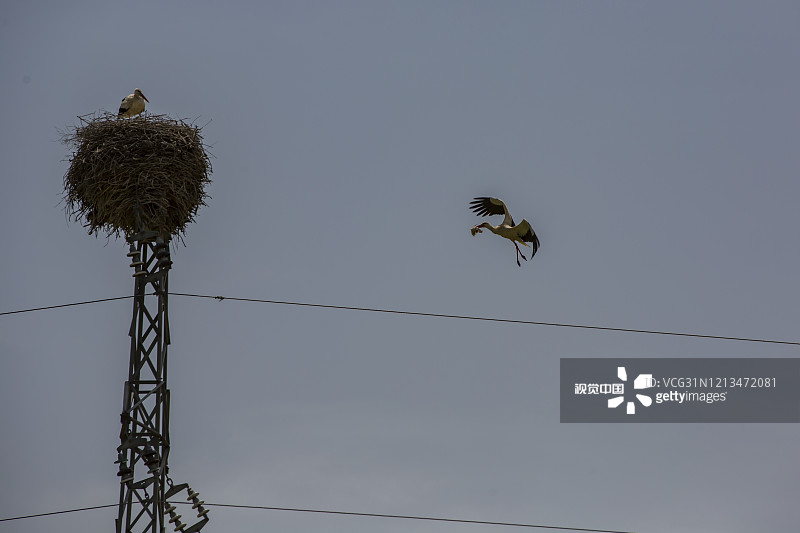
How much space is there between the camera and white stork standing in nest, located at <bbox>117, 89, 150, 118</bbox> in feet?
50.2

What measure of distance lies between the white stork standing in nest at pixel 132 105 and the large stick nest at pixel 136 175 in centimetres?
35

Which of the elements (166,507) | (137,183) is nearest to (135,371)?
(166,507)

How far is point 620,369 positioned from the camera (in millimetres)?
16344

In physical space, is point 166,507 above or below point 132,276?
below

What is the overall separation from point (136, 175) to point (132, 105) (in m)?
1.43

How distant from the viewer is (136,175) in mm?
14305

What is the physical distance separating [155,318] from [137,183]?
1692mm

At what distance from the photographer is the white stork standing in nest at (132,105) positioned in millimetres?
15307

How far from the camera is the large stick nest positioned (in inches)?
561

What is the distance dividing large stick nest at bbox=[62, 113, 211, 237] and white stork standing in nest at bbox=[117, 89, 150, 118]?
0.35 m

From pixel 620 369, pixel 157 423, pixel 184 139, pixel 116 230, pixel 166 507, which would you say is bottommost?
pixel 166 507

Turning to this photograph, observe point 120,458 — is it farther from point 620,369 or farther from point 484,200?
point 620,369

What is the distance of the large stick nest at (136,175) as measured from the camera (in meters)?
14.2

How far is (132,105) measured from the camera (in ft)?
50.5
